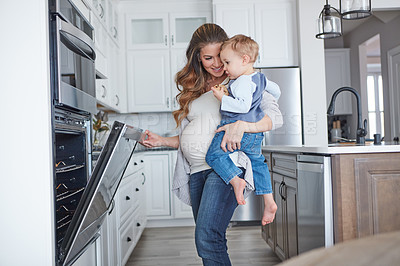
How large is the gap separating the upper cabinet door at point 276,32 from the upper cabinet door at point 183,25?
2.32 ft

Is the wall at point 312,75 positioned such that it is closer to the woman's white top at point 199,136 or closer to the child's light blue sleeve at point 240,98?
the woman's white top at point 199,136

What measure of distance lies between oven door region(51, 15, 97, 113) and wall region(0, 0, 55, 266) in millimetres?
48

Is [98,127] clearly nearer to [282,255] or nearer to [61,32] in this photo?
[282,255]

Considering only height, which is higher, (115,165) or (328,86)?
(328,86)

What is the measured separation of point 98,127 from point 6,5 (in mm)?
2546

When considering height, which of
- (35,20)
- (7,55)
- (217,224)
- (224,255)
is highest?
(35,20)

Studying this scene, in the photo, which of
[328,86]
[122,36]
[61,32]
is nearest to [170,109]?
[122,36]

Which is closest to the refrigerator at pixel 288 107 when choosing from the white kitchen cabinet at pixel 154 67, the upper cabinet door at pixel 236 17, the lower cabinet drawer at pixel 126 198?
the upper cabinet door at pixel 236 17

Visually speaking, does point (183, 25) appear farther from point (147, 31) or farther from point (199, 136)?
point (199, 136)

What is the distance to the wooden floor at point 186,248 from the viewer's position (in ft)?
10.7

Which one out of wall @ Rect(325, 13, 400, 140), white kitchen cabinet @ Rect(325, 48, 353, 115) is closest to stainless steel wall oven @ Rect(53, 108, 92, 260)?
wall @ Rect(325, 13, 400, 140)

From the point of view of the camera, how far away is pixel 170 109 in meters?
4.88

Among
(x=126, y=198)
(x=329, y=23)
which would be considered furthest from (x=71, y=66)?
(x=329, y=23)

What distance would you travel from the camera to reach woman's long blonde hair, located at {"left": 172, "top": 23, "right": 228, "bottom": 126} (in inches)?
64.6
